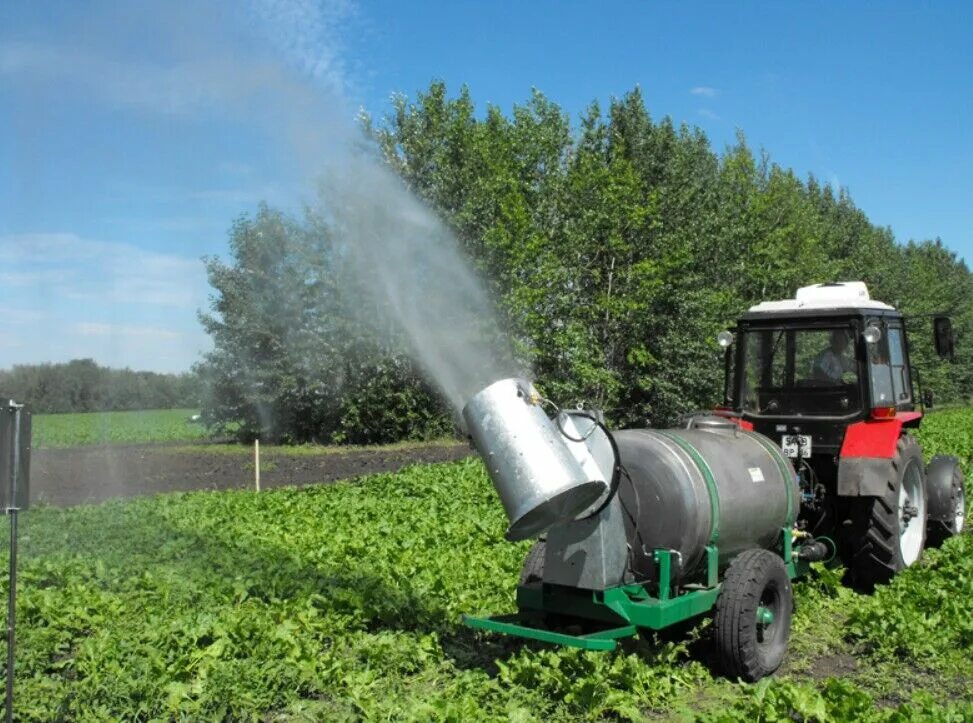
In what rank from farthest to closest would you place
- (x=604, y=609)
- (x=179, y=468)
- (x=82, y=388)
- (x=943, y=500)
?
(x=179, y=468), (x=82, y=388), (x=943, y=500), (x=604, y=609)

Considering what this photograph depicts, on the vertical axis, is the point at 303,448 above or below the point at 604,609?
below

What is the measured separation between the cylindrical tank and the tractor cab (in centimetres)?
161

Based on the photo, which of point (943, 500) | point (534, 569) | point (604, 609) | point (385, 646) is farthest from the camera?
point (943, 500)

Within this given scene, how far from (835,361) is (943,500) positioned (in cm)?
220

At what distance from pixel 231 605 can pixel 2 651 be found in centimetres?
164

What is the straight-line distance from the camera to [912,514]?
29.4ft

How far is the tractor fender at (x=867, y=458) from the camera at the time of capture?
7945 mm

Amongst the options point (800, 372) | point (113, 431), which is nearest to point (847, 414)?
point (800, 372)

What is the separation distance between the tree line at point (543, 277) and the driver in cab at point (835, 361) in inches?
425

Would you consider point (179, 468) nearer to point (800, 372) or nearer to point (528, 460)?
point (800, 372)

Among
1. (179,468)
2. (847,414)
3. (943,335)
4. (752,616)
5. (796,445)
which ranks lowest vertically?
(179,468)

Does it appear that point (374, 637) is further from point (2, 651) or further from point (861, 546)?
point (861, 546)

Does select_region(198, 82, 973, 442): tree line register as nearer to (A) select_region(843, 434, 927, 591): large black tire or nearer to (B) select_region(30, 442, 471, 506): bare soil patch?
(B) select_region(30, 442, 471, 506): bare soil patch

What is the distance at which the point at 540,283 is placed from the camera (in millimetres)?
22203
